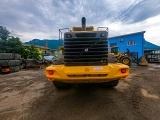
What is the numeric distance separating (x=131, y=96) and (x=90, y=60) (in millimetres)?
2066

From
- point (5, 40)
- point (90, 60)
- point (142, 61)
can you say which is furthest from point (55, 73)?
point (5, 40)

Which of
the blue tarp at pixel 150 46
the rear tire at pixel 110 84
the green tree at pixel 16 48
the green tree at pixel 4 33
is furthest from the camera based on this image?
the blue tarp at pixel 150 46

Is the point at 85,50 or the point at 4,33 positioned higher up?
the point at 4,33

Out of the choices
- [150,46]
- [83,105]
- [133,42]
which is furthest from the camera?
[150,46]

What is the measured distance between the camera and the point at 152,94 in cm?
581

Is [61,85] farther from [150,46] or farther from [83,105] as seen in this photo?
[150,46]

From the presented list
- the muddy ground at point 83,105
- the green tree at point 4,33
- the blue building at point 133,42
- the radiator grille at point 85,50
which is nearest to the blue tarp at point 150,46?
the blue building at point 133,42

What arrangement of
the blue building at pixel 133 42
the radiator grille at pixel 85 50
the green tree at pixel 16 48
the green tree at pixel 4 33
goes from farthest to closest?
1. the blue building at pixel 133 42
2. the green tree at pixel 4 33
3. the green tree at pixel 16 48
4. the radiator grille at pixel 85 50

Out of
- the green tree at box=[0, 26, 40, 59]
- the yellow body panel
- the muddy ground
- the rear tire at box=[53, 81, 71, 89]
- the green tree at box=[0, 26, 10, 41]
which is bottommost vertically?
the muddy ground

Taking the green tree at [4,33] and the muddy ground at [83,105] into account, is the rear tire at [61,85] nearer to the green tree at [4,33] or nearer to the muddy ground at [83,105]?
the muddy ground at [83,105]

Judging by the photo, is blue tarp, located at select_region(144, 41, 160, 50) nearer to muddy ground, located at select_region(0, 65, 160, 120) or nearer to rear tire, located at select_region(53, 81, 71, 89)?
muddy ground, located at select_region(0, 65, 160, 120)

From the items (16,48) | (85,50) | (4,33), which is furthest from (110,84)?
(4,33)

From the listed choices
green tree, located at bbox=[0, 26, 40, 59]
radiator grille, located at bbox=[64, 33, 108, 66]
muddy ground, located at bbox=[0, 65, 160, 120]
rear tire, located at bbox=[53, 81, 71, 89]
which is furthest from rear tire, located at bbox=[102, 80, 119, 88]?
green tree, located at bbox=[0, 26, 40, 59]

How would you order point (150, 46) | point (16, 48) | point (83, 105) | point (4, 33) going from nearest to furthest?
point (83, 105), point (16, 48), point (4, 33), point (150, 46)
